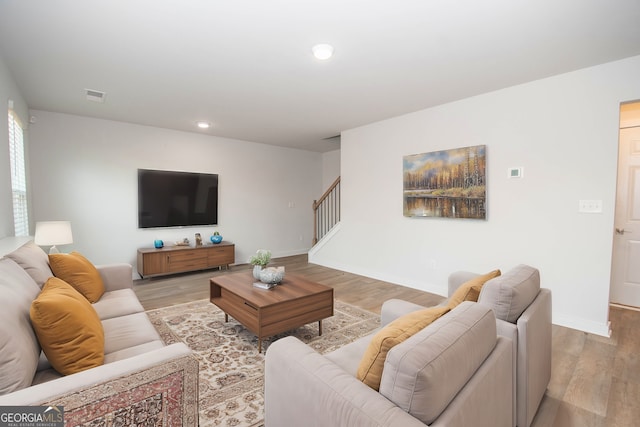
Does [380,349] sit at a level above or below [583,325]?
above

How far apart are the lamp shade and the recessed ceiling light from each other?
3.22m

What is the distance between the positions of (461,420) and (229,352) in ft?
6.68

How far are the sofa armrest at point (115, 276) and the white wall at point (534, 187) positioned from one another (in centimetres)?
345

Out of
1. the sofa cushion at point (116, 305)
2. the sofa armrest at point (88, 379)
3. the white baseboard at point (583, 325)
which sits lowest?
the white baseboard at point (583, 325)

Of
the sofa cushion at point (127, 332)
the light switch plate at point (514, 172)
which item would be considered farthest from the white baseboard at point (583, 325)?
the sofa cushion at point (127, 332)

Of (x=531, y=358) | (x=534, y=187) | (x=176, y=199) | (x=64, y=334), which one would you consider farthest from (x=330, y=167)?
(x=64, y=334)

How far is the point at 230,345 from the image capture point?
2611 mm

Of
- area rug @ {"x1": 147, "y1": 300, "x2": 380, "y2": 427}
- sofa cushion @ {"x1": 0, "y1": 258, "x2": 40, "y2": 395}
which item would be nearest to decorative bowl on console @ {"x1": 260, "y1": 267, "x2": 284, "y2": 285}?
area rug @ {"x1": 147, "y1": 300, "x2": 380, "y2": 427}

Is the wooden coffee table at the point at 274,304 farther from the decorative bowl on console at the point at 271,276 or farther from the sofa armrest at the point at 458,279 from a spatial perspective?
the sofa armrest at the point at 458,279

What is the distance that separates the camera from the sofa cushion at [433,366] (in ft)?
2.89

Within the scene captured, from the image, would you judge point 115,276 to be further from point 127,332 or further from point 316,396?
point 316,396

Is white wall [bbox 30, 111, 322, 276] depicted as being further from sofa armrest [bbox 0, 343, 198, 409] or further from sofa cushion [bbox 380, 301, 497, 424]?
sofa cushion [bbox 380, 301, 497, 424]

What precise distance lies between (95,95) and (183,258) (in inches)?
103

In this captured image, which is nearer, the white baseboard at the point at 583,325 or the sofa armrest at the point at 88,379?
the sofa armrest at the point at 88,379
